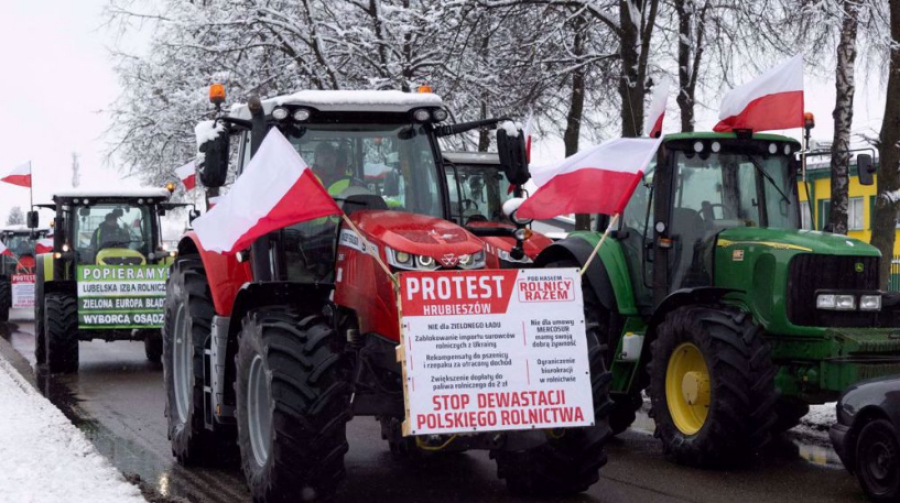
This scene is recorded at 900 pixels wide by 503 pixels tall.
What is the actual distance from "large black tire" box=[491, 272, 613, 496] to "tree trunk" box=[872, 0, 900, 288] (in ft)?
25.6

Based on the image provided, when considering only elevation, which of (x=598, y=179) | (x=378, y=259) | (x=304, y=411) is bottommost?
(x=304, y=411)

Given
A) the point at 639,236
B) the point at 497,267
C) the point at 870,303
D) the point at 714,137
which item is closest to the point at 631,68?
the point at 639,236

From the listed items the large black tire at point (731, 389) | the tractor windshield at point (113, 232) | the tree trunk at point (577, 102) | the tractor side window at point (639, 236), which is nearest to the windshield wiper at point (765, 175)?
the tractor side window at point (639, 236)

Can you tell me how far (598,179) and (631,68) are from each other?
872 centimetres

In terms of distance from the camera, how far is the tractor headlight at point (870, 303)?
9305 mm

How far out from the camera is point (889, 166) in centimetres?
1432

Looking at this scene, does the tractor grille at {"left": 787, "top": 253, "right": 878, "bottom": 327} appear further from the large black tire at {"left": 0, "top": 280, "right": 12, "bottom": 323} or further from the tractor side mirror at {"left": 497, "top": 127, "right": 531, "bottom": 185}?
the large black tire at {"left": 0, "top": 280, "right": 12, "bottom": 323}

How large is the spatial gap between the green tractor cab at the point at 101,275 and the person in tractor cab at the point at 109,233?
0.01 metres

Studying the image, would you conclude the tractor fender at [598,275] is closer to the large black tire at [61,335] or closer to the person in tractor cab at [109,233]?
the large black tire at [61,335]

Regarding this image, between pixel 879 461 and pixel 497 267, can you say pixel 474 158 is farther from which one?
pixel 879 461

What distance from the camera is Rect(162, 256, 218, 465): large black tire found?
29.6ft

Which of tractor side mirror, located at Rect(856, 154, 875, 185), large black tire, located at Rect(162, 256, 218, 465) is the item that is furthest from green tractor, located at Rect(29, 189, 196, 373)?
tractor side mirror, located at Rect(856, 154, 875, 185)

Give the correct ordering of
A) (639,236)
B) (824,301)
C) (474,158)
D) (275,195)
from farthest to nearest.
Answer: (474,158)
(639,236)
(824,301)
(275,195)

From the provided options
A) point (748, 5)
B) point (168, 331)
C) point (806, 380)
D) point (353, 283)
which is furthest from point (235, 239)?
point (748, 5)
